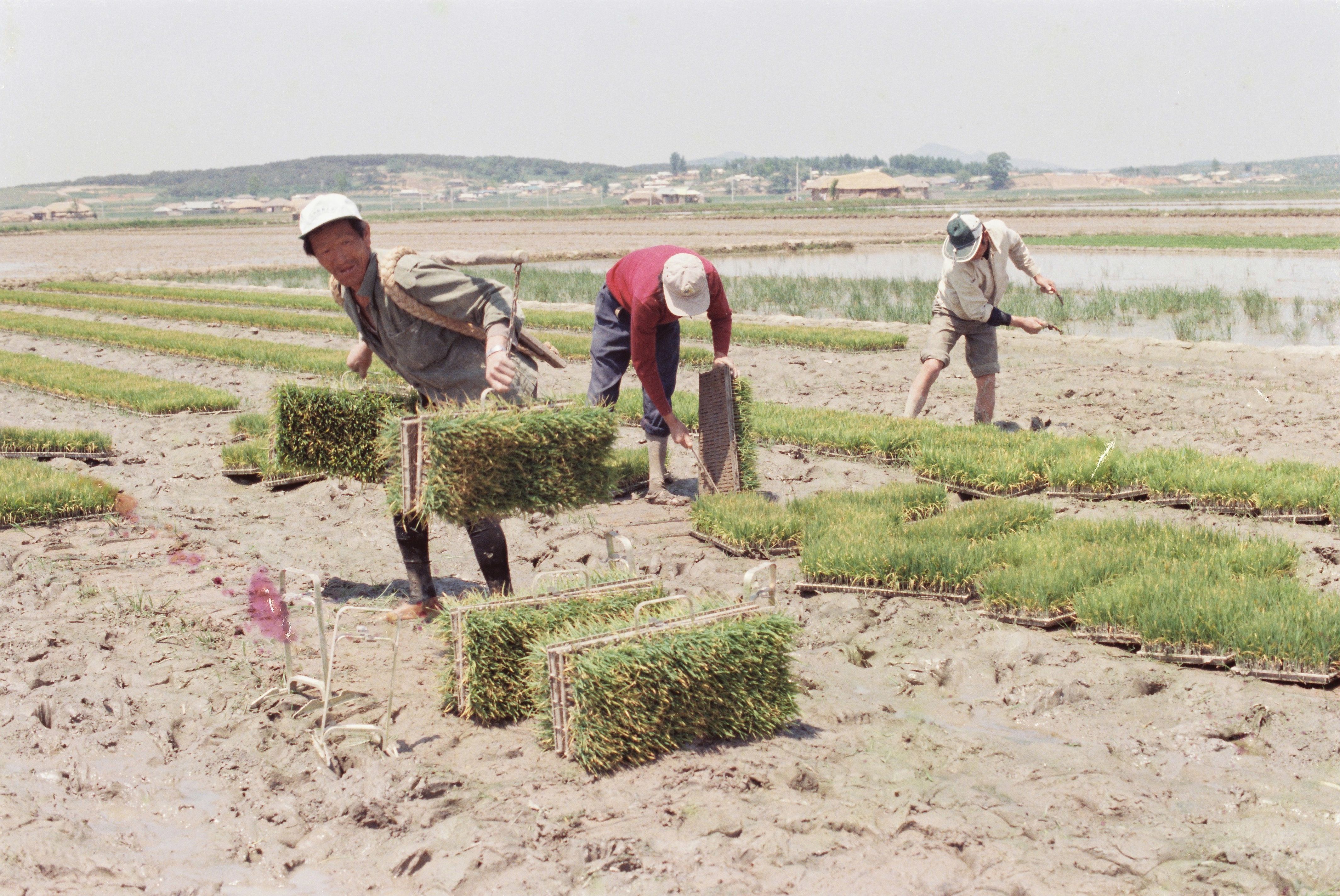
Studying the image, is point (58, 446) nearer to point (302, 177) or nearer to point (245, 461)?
point (245, 461)

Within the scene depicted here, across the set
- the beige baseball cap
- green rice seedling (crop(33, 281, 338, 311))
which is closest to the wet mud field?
the beige baseball cap

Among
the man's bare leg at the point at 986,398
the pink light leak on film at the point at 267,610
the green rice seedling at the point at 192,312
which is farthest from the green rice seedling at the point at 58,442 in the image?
the green rice seedling at the point at 192,312

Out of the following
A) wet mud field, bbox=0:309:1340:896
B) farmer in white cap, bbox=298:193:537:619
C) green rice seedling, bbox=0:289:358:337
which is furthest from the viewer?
green rice seedling, bbox=0:289:358:337

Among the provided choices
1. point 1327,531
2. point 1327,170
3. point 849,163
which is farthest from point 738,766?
point 849,163

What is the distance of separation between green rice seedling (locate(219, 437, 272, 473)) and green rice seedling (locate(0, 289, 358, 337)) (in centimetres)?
812

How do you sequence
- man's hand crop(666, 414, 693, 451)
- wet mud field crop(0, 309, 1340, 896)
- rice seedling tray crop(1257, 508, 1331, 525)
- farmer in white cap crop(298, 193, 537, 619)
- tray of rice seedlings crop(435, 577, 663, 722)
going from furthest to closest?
1. man's hand crop(666, 414, 693, 451)
2. rice seedling tray crop(1257, 508, 1331, 525)
3. farmer in white cap crop(298, 193, 537, 619)
4. tray of rice seedlings crop(435, 577, 663, 722)
5. wet mud field crop(0, 309, 1340, 896)

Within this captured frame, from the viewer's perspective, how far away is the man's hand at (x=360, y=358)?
16.5ft

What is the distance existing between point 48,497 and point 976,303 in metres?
6.10

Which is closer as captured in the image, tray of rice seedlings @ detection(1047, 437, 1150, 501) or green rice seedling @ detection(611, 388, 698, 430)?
tray of rice seedlings @ detection(1047, 437, 1150, 501)

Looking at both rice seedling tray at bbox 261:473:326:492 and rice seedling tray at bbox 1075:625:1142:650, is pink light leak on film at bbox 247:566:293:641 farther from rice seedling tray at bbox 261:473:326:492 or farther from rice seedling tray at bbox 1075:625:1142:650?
rice seedling tray at bbox 1075:625:1142:650

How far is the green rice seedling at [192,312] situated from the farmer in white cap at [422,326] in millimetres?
11635

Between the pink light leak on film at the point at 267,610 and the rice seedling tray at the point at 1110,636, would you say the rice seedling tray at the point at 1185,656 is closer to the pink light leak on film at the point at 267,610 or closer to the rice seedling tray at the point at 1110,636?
the rice seedling tray at the point at 1110,636

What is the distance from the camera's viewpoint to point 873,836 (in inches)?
122

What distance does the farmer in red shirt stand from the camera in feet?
18.8
